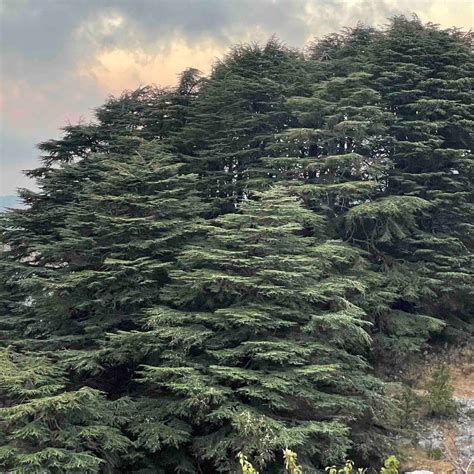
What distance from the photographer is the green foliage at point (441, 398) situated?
44.7ft

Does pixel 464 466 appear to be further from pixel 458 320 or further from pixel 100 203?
pixel 100 203

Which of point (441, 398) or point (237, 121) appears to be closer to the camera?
point (441, 398)

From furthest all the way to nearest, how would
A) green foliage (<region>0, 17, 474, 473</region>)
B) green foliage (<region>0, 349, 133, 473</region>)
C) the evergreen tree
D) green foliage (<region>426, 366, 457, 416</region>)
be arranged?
1. the evergreen tree
2. green foliage (<region>426, 366, 457, 416</region>)
3. green foliage (<region>0, 17, 474, 473</region>)
4. green foliage (<region>0, 349, 133, 473</region>)

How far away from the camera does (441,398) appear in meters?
13.6

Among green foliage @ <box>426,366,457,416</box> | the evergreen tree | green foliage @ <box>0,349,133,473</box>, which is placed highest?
the evergreen tree

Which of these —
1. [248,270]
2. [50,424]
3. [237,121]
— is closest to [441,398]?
[248,270]

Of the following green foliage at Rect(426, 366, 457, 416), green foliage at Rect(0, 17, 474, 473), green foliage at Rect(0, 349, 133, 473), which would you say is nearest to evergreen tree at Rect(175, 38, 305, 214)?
green foliage at Rect(0, 17, 474, 473)

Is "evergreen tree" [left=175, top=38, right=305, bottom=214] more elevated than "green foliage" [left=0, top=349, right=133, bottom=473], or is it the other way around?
"evergreen tree" [left=175, top=38, right=305, bottom=214]

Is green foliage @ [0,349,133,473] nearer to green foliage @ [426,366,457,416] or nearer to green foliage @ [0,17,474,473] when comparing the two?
green foliage @ [0,17,474,473]

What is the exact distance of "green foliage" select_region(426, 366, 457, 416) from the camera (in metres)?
13.6

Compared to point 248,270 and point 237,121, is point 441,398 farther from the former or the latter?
point 237,121

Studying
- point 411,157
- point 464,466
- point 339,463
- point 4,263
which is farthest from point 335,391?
point 4,263

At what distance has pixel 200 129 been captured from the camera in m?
21.2

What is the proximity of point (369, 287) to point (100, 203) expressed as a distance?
347 inches
